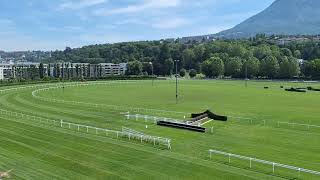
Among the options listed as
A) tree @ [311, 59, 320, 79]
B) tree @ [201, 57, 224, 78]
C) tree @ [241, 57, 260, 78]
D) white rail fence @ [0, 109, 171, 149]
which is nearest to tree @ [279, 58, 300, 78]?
tree @ [311, 59, 320, 79]

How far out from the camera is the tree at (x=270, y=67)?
146 m

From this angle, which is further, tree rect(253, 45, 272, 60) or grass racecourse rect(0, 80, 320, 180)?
tree rect(253, 45, 272, 60)

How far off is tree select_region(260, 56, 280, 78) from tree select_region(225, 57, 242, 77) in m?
10.2

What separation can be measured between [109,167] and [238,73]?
133m

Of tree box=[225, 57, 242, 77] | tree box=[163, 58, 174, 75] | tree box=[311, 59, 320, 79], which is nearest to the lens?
tree box=[311, 59, 320, 79]

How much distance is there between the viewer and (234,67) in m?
158

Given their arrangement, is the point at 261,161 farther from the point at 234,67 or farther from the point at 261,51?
the point at 261,51

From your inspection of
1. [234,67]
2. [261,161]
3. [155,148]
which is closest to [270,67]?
[234,67]

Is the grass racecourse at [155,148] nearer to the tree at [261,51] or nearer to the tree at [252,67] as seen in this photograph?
the tree at [252,67]

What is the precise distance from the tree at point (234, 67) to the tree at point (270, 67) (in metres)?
10.2

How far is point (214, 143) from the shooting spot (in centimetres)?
3481

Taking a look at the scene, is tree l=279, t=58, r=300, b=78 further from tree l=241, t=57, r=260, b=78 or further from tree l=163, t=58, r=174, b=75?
tree l=163, t=58, r=174, b=75

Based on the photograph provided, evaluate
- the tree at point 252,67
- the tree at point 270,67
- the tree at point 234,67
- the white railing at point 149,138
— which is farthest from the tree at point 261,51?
the white railing at point 149,138

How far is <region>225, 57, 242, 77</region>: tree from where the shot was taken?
516 ft
